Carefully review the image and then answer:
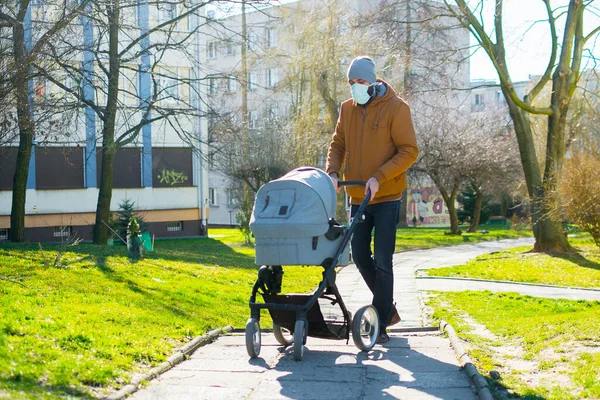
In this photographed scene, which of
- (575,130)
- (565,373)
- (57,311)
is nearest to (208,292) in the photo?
(57,311)

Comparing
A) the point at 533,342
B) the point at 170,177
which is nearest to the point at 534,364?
the point at 533,342

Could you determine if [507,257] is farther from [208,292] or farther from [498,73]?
[208,292]

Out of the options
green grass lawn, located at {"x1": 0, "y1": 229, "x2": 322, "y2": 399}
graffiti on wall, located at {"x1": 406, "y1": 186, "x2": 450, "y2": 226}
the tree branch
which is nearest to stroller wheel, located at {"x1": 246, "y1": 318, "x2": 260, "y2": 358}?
green grass lawn, located at {"x1": 0, "y1": 229, "x2": 322, "y2": 399}

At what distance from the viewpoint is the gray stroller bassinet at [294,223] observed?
19.9 ft

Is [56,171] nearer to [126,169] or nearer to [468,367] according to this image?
[126,169]

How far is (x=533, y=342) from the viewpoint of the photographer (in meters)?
7.23

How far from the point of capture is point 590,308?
933cm

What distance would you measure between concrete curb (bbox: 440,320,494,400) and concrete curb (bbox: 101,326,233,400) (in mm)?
2139

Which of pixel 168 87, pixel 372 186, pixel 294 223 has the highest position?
pixel 168 87

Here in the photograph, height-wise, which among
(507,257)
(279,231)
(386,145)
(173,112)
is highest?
(173,112)

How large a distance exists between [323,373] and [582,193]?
15230 mm

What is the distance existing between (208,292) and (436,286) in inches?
156

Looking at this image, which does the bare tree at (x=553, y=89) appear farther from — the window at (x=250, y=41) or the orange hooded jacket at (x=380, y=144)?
the orange hooded jacket at (x=380, y=144)

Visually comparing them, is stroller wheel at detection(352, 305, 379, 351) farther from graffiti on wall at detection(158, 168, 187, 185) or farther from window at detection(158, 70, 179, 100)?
graffiti on wall at detection(158, 168, 187, 185)
